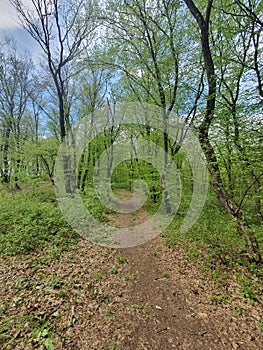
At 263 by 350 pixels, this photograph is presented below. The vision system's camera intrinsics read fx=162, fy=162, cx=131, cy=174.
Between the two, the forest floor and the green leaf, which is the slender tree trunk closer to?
the forest floor

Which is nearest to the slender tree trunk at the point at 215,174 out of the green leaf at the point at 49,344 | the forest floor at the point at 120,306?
the forest floor at the point at 120,306

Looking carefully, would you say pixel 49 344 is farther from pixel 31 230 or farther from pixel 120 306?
pixel 31 230

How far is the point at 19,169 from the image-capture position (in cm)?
837

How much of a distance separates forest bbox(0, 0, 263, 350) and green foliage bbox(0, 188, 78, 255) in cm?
4

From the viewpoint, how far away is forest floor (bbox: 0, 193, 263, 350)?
215 centimetres

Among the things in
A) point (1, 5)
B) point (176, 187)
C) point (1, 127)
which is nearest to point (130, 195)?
point (176, 187)

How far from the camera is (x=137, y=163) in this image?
829 cm

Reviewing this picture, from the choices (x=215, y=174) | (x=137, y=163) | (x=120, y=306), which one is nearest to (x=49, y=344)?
(x=120, y=306)

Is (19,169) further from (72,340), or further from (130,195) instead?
(72,340)

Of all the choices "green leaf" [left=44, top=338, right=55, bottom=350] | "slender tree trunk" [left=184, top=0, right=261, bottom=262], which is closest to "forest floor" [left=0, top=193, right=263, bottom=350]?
"green leaf" [left=44, top=338, right=55, bottom=350]

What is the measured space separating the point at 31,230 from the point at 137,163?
17.5 ft

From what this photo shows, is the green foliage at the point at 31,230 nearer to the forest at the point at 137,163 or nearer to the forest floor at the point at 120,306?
the forest at the point at 137,163

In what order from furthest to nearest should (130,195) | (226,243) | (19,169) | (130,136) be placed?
1. (130,195)
2. (130,136)
3. (19,169)
4. (226,243)

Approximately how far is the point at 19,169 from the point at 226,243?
31.1 ft
